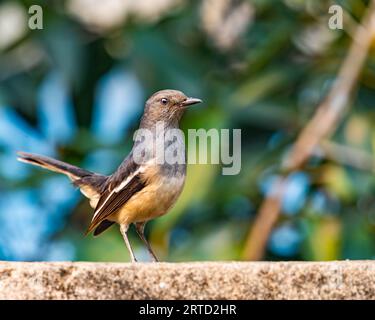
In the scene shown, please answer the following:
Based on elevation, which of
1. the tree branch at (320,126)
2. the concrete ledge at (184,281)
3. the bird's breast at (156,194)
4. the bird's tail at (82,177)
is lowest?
the concrete ledge at (184,281)

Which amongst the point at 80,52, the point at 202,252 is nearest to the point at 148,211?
the point at 202,252

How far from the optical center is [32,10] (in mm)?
8398

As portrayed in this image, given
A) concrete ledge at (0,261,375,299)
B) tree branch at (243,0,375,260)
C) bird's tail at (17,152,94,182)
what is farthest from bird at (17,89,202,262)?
tree branch at (243,0,375,260)

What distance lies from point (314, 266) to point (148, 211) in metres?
1.61

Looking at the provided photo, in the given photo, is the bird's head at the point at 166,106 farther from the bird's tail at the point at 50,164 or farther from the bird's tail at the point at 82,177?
the bird's tail at the point at 50,164

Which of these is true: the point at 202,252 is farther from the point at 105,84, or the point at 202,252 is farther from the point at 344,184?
the point at 105,84

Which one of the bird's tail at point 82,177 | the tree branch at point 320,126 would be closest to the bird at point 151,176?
the bird's tail at point 82,177

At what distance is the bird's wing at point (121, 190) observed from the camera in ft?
16.1

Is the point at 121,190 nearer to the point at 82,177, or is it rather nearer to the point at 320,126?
the point at 82,177

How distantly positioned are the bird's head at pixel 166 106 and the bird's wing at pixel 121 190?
9.6 inches

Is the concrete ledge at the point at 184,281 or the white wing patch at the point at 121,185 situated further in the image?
the white wing patch at the point at 121,185

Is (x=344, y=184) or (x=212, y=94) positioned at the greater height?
(x=212, y=94)
